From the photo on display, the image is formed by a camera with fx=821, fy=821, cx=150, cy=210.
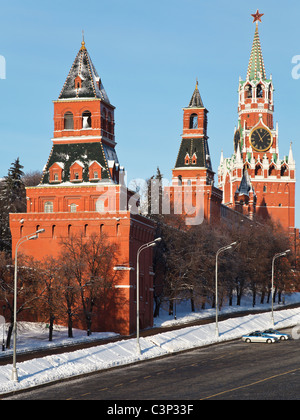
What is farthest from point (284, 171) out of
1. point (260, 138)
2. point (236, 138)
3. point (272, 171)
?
point (236, 138)

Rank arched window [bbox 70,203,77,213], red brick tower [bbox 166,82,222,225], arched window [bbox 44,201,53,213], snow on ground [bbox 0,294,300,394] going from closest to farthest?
snow on ground [bbox 0,294,300,394] < arched window [bbox 70,203,77,213] < arched window [bbox 44,201,53,213] < red brick tower [bbox 166,82,222,225]

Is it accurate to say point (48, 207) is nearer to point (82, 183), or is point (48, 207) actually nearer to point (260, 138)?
point (82, 183)

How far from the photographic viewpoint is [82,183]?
85375 millimetres

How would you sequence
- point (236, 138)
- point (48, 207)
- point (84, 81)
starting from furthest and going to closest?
point (236, 138) → point (84, 81) → point (48, 207)

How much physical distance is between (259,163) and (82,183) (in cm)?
Result: 9750

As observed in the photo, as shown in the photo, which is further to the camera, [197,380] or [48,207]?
[48,207]

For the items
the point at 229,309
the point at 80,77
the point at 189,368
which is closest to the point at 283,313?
the point at 229,309

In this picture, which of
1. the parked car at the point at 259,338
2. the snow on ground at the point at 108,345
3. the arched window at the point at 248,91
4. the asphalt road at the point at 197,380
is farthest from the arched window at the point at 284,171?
the asphalt road at the point at 197,380

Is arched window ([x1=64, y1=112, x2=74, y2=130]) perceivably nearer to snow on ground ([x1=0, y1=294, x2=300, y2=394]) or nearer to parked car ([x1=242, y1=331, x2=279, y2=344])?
snow on ground ([x1=0, y1=294, x2=300, y2=394])

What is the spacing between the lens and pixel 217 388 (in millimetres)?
47812

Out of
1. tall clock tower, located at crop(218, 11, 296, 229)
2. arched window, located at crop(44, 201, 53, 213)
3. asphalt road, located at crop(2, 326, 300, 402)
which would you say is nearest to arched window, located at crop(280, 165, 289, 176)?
tall clock tower, located at crop(218, 11, 296, 229)

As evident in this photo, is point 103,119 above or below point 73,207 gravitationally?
above

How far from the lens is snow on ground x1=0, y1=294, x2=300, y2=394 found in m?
50.5

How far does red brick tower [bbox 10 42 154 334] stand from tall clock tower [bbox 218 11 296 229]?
85911 mm
